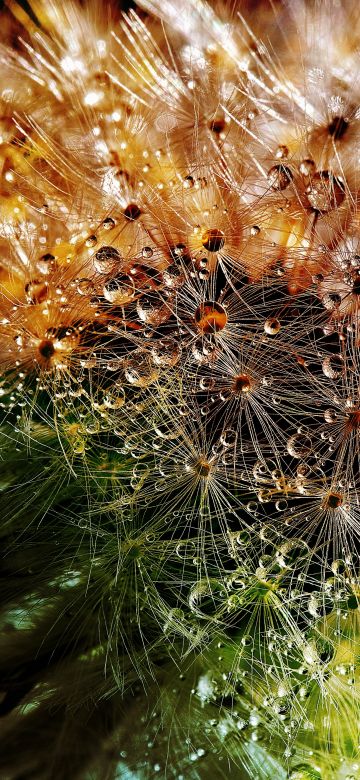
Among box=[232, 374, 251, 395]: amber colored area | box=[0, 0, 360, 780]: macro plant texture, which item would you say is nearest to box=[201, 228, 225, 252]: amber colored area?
box=[0, 0, 360, 780]: macro plant texture

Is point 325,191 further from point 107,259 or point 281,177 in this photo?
point 107,259

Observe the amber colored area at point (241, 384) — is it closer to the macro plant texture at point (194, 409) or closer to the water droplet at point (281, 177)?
the macro plant texture at point (194, 409)

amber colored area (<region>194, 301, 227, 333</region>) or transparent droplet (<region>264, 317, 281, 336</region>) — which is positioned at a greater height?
transparent droplet (<region>264, 317, 281, 336</region>)

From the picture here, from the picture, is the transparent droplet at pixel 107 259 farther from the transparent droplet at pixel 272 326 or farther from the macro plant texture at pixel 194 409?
the transparent droplet at pixel 272 326

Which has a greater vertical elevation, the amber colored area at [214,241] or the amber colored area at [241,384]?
the amber colored area at [214,241]

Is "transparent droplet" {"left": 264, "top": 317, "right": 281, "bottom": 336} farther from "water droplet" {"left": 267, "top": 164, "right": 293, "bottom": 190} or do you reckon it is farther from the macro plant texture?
"water droplet" {"left": 267, "top": 164, "right": 293, "bottom": 190}

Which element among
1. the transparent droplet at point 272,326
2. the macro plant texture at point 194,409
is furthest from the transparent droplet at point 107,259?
the transparent droplet at point 272,326

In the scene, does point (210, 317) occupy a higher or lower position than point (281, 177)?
lower

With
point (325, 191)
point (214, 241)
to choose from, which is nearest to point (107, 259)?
point (214, 241)

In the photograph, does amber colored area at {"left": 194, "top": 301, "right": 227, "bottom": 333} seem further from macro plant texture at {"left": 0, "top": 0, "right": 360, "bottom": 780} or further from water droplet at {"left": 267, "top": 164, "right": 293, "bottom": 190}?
water droplet at {"left": 267, "top": 164, "right": 293, "bottom": 190}
